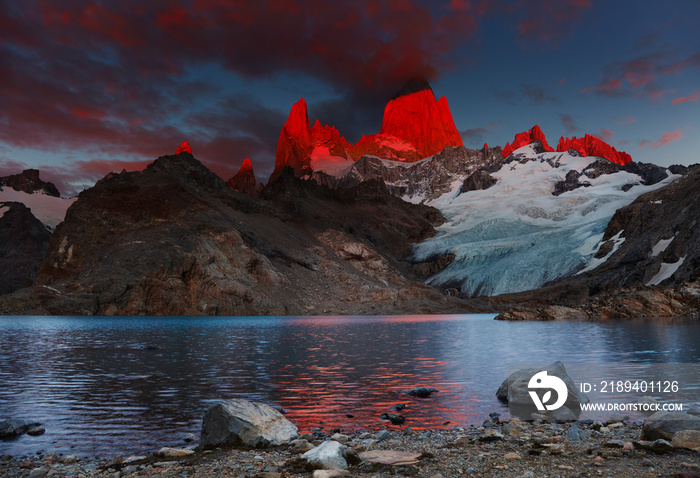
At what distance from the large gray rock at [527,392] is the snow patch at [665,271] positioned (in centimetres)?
12159

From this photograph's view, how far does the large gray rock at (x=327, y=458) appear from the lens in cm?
1240

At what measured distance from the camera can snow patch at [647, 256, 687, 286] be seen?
127562mm

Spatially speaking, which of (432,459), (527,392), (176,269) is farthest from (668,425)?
(176,269)

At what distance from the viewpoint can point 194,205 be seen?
182 m

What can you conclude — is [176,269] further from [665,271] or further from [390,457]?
[390,457]

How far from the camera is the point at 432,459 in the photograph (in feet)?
43.3

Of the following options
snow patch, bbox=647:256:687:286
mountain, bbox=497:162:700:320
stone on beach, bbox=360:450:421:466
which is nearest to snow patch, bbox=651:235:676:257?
mountain, bbox=497:162:700:320

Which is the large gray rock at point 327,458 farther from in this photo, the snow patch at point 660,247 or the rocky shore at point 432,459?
the snow patch at point 660,247

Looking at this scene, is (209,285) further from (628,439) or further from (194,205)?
(628,439)

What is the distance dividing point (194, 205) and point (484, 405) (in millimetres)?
171908

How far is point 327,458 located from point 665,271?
14187cm

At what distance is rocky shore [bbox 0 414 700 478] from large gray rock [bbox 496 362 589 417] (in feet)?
14.6

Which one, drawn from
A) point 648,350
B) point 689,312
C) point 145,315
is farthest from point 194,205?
point 648,350

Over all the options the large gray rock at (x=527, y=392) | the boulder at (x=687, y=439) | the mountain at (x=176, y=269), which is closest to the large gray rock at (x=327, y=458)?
the boulder at (x=687, y=439)
